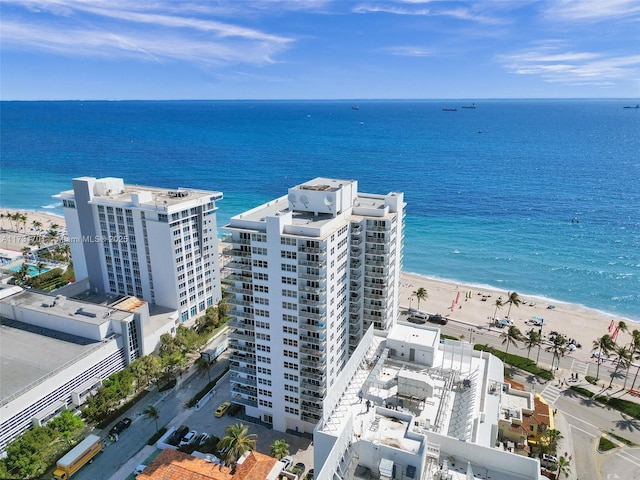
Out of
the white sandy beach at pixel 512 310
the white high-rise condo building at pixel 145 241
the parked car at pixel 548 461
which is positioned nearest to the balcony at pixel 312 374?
the parked car at pixel 548 461

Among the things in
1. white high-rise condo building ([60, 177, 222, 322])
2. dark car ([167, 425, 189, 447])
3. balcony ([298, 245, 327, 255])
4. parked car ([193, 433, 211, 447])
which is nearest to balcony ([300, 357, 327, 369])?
balcony ([298, 245, 327, 255])

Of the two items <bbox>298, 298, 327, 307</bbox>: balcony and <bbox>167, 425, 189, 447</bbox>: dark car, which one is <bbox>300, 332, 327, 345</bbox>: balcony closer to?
<bbox>298, 298, 327, 307</bbox>: balcony

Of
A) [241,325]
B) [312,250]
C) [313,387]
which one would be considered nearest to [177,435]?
[241,325]

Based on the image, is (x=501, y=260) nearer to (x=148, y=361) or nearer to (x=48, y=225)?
(x=148, y=361)

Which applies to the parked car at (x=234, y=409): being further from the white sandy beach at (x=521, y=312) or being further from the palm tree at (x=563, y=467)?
the white sandy beach at (x=521, y=312)

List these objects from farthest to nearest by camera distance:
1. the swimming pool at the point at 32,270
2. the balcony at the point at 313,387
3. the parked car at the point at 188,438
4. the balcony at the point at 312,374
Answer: the swimming pool at the point at 32,270, the parked car at the point at 188,438, the balcony at the point at 313,387, the balcony at the point at 312,374

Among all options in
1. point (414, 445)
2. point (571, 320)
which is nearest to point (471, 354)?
point (414, 445)
